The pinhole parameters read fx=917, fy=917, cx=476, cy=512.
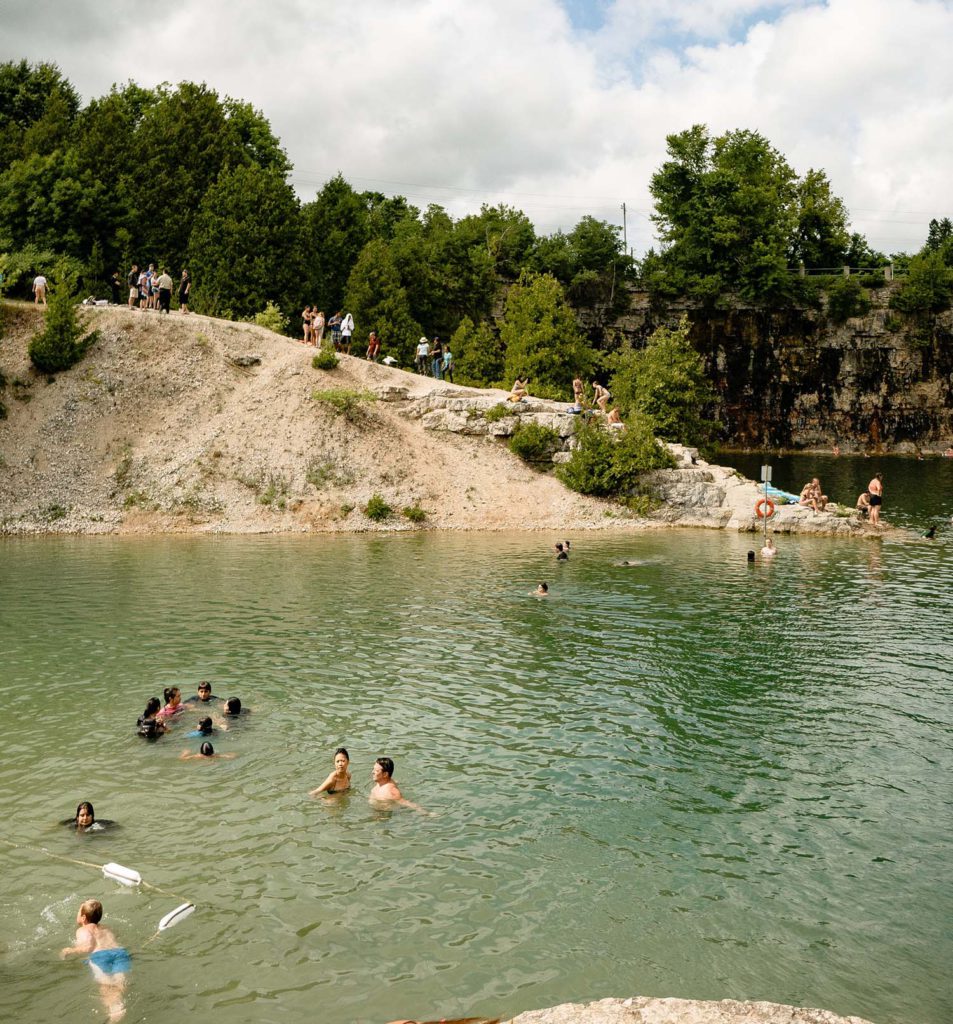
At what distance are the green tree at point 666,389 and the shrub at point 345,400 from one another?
661 inches

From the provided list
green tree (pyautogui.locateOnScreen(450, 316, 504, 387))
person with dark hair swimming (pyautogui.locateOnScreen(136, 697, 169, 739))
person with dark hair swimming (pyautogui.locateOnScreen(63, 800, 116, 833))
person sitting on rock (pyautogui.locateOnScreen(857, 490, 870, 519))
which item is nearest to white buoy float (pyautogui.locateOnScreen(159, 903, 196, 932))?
person with dark hair swimming (pyautogui.locateOnScreen(63, 800, 116, 833))

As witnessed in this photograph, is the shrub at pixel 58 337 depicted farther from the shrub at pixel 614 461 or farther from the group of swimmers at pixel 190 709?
the group of swimmers at pixel 190 709

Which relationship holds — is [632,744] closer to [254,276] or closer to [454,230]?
[254,276]

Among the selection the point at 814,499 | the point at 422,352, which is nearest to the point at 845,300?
the point at 814,499

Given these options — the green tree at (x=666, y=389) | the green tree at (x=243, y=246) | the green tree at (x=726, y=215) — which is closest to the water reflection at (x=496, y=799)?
the green tree at (x=666, y=389)

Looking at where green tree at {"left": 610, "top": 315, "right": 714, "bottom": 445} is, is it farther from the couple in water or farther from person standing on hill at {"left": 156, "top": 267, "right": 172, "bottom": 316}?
the couple in water

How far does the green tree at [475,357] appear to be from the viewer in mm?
75688

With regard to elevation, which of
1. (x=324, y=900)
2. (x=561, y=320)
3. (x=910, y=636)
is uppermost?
(x=561, y=320)

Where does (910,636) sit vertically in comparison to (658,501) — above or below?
below

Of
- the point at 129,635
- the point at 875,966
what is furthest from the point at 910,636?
the point at 129,635

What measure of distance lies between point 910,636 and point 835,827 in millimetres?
13692

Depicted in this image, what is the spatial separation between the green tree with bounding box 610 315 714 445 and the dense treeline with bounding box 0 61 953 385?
4.54 m

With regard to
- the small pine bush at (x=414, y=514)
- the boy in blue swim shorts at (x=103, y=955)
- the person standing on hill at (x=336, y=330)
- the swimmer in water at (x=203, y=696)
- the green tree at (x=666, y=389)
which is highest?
the person standing on hill at (x=336, y=330)

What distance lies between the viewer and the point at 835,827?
49.7 feet
